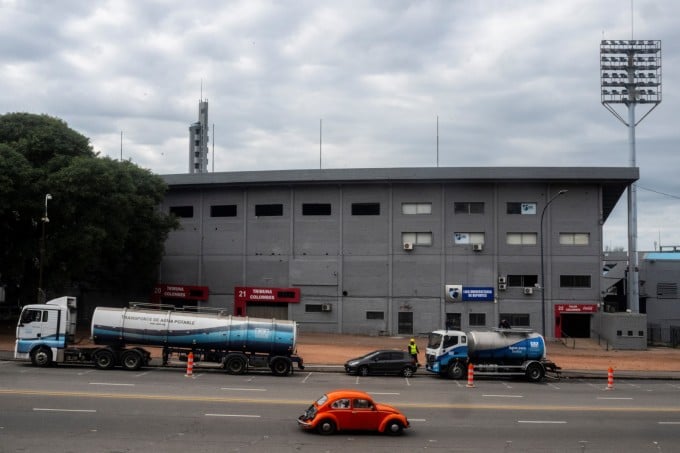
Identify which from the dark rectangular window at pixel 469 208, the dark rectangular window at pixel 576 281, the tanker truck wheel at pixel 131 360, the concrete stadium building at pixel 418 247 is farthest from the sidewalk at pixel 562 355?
the dark rectangular window at pixel 469 208

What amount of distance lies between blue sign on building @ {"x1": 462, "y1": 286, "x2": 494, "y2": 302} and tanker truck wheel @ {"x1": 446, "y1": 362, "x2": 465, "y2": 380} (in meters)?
22.9

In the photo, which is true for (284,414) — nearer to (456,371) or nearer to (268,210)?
(456,371)

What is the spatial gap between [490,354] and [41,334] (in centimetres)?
2213

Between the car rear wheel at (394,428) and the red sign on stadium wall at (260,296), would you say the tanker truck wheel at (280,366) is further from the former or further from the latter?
the red sign on stadium wall at (260,296)

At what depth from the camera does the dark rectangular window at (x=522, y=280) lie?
55.0m

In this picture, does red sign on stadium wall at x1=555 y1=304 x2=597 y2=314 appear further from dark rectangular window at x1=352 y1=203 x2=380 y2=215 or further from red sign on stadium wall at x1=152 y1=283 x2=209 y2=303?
red sign on stadium wall at x1=152 y1=283 x2=209 y2=303

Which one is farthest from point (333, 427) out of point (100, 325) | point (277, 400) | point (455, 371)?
point (100, 325)

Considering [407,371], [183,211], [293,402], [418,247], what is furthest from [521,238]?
[293,402]

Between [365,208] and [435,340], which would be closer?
[435,340]

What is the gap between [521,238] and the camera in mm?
55344

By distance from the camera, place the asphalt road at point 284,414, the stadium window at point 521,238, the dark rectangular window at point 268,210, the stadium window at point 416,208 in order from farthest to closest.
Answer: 1. the dark rectangular window at point 268,210
2. the stadium window at point 416,208
3. the stadium window at point 521,238
4. the asphalt road at point 284,414

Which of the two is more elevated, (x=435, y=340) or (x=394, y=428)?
(x=435, y=340)

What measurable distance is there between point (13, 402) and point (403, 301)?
38.0 meters

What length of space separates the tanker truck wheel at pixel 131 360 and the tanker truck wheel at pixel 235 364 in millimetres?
4119
